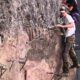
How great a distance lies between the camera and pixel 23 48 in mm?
8969

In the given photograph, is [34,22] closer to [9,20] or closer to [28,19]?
[28,19]

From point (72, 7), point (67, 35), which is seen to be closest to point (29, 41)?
point (67, 35)

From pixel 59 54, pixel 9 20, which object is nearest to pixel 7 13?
pixel 9 20

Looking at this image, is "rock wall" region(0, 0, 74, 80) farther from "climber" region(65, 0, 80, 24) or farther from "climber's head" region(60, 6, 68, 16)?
"climber" region(65, 0, 80, 24)

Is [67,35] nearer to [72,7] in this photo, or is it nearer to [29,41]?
[72,7]

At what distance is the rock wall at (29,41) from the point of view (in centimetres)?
833

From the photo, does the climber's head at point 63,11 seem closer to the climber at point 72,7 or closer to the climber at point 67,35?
the climber at point 67,35

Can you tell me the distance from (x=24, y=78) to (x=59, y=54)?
3.56 feet

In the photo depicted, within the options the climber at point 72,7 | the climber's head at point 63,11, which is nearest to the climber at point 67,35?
the climber's head at point 63,11

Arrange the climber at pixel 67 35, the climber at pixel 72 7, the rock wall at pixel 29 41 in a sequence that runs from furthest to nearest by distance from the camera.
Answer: the climber at pixel 72 7 < the climber at pixel 67 35 < the rock wall at pixel 29 41

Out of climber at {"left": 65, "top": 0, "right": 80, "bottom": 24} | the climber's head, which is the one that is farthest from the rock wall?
climber at {"left": 65, "top": 0, "right": 80, "bottom": 24}

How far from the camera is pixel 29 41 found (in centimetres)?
915

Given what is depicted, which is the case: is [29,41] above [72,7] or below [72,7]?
below

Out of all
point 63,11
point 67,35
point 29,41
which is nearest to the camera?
point 29,41
